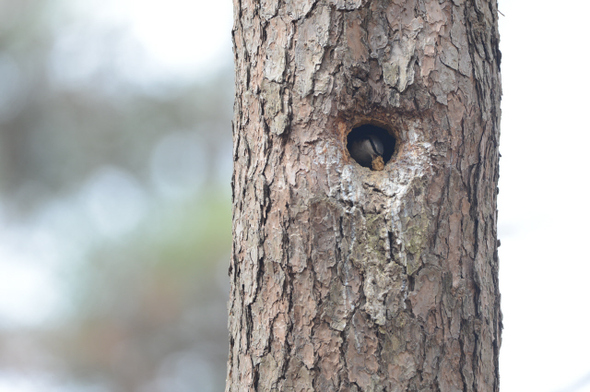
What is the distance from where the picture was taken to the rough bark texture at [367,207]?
27.4 inches

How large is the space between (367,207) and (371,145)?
0.36ft

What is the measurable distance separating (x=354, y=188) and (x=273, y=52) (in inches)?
10.1

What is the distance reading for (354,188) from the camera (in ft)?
2.32

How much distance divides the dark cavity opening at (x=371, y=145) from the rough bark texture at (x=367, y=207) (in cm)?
2

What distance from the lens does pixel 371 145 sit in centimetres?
75

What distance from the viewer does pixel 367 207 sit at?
0.71 m

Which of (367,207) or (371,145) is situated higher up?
(371,145)

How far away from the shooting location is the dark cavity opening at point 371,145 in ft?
2.47

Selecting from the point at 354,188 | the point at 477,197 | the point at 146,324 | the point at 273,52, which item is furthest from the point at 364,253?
the point at 146,324

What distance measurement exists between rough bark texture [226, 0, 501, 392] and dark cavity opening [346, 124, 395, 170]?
0.08ft

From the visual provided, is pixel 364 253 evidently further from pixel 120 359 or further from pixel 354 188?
pixel 120 359

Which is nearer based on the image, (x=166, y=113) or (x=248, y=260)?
(x=248, y=260)

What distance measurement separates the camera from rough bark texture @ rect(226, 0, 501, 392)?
70 centimetres

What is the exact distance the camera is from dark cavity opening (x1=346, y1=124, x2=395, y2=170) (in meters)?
0.75
